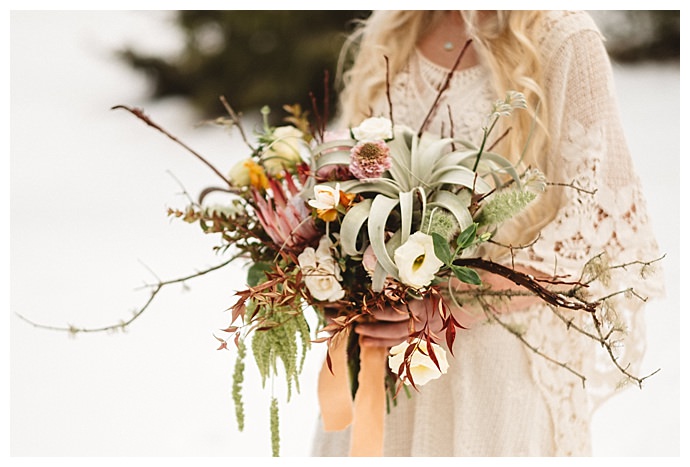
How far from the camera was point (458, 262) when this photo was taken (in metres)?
1.11

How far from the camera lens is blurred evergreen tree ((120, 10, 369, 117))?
21.9 feet

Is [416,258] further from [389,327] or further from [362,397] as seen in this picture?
[362,397]

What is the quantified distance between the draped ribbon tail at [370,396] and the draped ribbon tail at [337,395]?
2cm

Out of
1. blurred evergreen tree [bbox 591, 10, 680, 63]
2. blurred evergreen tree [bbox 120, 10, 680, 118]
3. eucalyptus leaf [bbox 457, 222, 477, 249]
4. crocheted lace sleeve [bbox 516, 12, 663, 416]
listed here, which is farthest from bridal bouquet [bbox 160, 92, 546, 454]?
blurred evergreen tree [bbox 591, 10, 680, 63]

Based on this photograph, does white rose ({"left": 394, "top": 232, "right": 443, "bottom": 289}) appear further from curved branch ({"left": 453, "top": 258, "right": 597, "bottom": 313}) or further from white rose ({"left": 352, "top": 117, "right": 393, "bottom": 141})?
white rose ({"left": 352, "top": 117, "right": 393, "bottom": 141})

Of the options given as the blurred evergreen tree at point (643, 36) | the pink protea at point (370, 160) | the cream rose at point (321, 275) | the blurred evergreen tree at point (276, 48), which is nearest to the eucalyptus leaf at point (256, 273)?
the cream rose at point (321, 275)

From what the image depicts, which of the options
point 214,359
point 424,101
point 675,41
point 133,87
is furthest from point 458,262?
point 133,87

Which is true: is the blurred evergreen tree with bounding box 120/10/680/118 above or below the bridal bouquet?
above

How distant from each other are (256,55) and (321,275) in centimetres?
639

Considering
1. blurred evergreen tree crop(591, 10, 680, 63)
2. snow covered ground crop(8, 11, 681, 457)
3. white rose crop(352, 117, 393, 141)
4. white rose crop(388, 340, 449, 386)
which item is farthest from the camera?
blurred evergreen tree crop(591, 10, 680, 63)

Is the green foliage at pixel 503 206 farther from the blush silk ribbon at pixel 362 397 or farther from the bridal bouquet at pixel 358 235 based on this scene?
the blush silk ribbon at pixel 362 397

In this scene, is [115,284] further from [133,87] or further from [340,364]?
[133,87]

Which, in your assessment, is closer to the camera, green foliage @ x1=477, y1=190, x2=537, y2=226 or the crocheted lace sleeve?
green foliage @ x1=477, y1=190, x2=537, y2=226

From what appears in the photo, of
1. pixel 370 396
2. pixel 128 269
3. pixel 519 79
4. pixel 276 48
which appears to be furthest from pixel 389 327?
pixel 276 48
